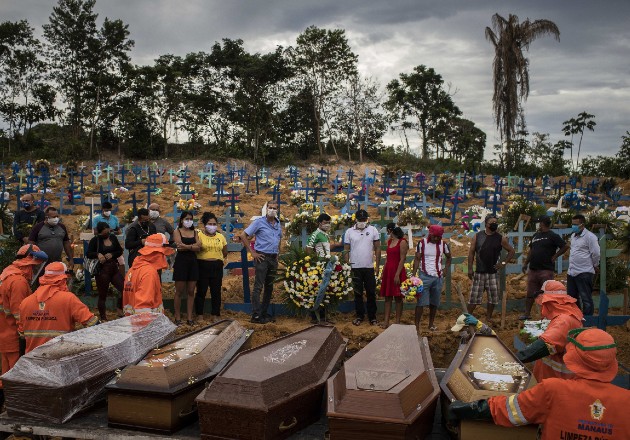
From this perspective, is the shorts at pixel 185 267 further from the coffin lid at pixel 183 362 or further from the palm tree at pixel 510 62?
the palm tree at pixel 510 62

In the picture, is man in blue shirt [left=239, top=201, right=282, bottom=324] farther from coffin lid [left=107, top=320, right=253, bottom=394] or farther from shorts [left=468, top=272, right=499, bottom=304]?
shorts [left=468, top=272, right=499, bottom=304]

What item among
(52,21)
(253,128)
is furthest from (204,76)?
(52,21)

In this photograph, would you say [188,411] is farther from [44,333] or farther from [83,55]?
[83,55]

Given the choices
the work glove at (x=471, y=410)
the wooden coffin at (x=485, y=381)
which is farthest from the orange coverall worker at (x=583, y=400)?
the wooden coffin at (x=485, y=381)

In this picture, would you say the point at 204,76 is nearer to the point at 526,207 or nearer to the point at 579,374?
the point at 526,207

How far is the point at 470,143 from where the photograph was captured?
3519cm

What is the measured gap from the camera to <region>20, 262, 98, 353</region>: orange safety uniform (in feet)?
16.1

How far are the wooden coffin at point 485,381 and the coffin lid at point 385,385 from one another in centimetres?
16

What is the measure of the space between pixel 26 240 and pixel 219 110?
25.9 m

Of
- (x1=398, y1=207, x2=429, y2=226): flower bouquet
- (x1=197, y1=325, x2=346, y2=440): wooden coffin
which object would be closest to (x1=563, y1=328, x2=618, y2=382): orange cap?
(x1=197, y1=325, x2=346, y2=440): wooden coffin

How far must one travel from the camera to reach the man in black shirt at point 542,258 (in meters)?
7.74

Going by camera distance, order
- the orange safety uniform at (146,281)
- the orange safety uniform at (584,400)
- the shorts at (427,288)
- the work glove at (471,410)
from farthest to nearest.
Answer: the shorts at (427,288)
the orange safety uniform at (146,281)
the work glove at (471,410)
the orange safety uniform at (584,400)

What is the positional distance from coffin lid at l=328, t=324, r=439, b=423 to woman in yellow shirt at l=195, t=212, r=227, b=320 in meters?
4.05

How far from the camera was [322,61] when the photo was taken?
31.7 m
